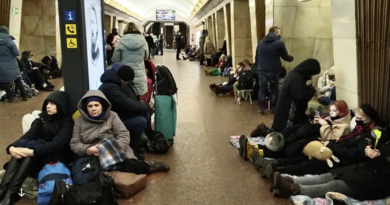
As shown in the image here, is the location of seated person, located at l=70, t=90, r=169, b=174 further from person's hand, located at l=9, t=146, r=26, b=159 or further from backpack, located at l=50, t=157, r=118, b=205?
person's hand, located at l=9, t=146, r=26, b=159

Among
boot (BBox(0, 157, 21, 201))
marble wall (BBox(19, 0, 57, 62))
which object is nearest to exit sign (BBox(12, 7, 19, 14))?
marble wall (BBox(19, 0, 57, 62))

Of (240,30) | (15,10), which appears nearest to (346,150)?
(15,10)

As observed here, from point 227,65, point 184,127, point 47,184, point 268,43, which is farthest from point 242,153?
point 227,65

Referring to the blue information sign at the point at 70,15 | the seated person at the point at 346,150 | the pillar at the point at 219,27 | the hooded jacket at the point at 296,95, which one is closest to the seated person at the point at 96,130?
the blue information sign at the point at 70,15

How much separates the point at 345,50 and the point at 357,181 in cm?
215

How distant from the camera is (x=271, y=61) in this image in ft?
23.4

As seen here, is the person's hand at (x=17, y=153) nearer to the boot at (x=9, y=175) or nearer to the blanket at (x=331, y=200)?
the boot at (x=9, y=175)

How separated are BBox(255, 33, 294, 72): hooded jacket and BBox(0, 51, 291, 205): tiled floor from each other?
933 millimetres

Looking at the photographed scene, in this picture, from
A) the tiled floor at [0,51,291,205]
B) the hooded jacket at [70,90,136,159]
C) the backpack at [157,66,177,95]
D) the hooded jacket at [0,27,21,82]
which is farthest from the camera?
the hooded jacket at [0,27,21,82]

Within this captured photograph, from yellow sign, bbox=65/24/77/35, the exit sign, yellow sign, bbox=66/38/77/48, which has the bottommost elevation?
yellow sign, bbox=66/38/77/48

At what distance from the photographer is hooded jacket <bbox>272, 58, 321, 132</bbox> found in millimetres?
4832

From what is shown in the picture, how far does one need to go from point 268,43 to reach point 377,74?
2.96 metres

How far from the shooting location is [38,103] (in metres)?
8.45

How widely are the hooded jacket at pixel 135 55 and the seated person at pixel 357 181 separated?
287 cm
